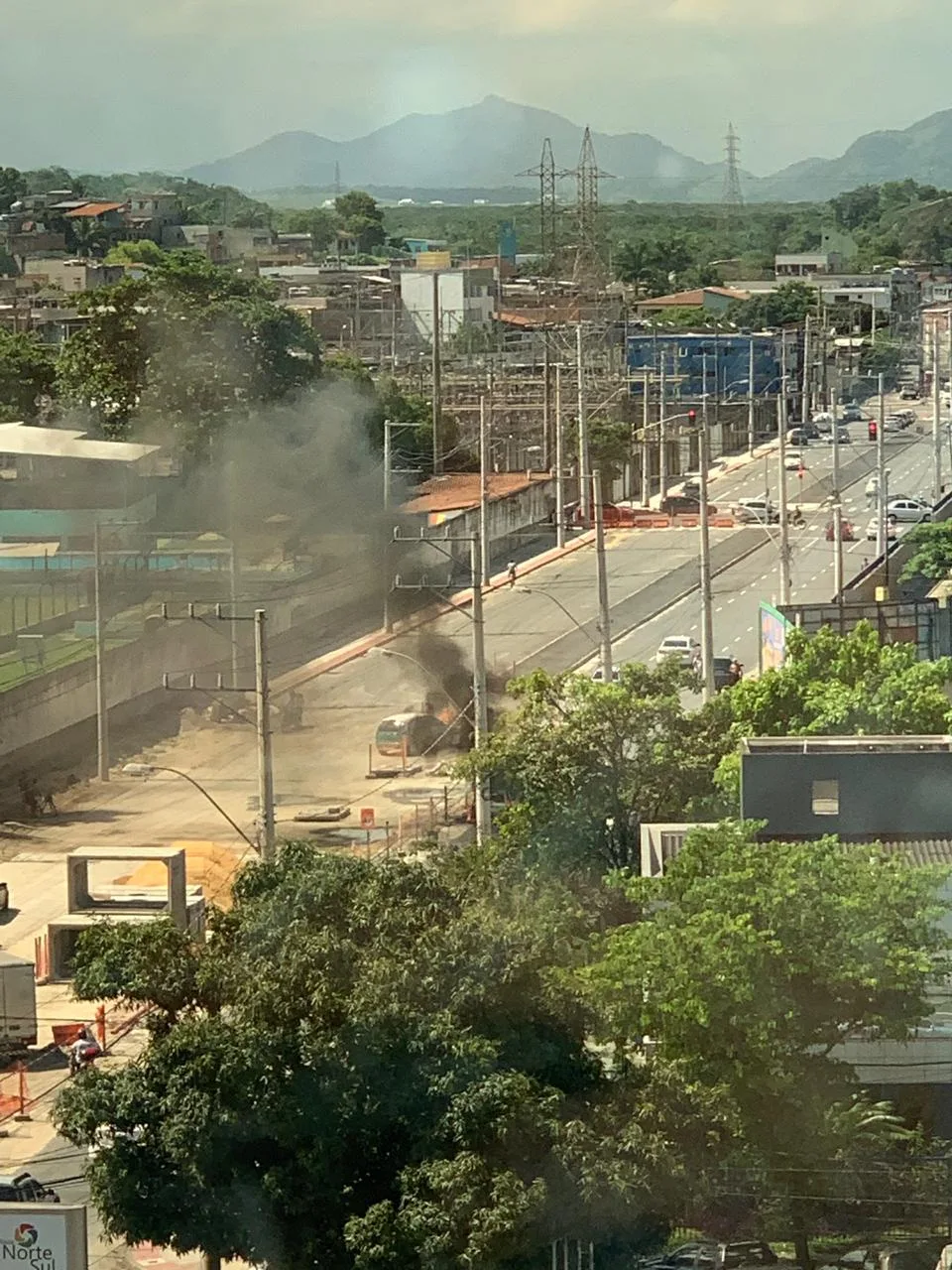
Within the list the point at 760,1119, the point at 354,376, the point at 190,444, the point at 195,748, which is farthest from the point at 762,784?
the point at 354,376

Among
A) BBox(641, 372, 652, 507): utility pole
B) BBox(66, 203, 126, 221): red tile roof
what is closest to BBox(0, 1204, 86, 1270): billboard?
BBox(641, 372, 652, 507): utility pole

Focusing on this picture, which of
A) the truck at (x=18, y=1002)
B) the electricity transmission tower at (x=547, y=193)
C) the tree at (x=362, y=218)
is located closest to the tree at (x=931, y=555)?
the truck at (x=18, y=1002)

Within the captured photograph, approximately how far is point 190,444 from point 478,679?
1024 centimetres

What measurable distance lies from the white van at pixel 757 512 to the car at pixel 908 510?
92cm

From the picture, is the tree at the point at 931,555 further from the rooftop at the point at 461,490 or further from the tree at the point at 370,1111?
the tree at the point at 370,1111

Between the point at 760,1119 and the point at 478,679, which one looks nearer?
the point at 760,1119

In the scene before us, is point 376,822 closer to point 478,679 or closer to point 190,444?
point 478,679

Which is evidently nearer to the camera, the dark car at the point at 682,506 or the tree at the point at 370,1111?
the tree at the point at 370,1111

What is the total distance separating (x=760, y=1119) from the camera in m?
4.53

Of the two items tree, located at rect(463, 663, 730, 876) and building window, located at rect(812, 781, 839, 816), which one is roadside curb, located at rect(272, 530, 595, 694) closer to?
tree, located at rect(463, 663, 730, 876)

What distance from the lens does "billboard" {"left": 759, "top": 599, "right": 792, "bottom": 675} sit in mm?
9688

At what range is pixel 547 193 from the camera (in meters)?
29.8

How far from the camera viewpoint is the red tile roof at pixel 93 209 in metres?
35.1

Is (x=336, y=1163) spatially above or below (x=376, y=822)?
above
